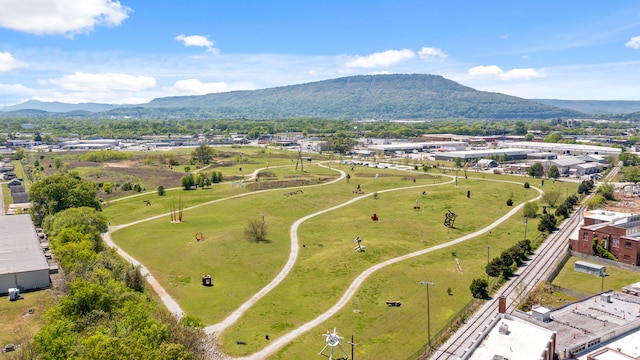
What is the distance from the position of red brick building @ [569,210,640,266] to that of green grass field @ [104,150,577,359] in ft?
41.8

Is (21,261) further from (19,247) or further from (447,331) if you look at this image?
(447,331)

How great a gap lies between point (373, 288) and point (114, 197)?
316 ft

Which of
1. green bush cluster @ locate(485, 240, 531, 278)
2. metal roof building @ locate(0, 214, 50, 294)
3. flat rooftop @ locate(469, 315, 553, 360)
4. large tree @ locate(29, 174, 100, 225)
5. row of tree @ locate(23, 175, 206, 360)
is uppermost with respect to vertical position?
large tree @ locate(29, 174, 100, 225)

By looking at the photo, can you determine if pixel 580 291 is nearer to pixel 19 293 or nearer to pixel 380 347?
pixel 380 347

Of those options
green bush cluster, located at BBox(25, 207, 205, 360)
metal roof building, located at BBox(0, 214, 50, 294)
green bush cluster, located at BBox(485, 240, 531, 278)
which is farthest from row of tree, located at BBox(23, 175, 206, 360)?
green bush cluster, located at BBox(485, 240, 531, 278)

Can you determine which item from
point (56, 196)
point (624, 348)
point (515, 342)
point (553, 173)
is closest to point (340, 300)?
point (515, 342)

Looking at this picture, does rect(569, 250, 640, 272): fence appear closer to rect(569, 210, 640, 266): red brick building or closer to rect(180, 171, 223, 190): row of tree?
rect(569, 210, 640, 266): red brick building

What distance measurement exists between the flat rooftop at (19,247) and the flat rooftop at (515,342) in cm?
6056

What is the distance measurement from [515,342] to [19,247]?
76269mm

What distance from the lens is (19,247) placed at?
74562 mm

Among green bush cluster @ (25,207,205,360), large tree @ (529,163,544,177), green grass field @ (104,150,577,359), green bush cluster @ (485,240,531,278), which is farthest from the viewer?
large tree @ (529,163,544,177)

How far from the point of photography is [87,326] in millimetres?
43719

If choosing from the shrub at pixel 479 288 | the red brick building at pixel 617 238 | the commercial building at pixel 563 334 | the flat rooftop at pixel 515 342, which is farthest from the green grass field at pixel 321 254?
the red brick building at pixel 617 238

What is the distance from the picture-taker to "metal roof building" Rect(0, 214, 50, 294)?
207 feet
